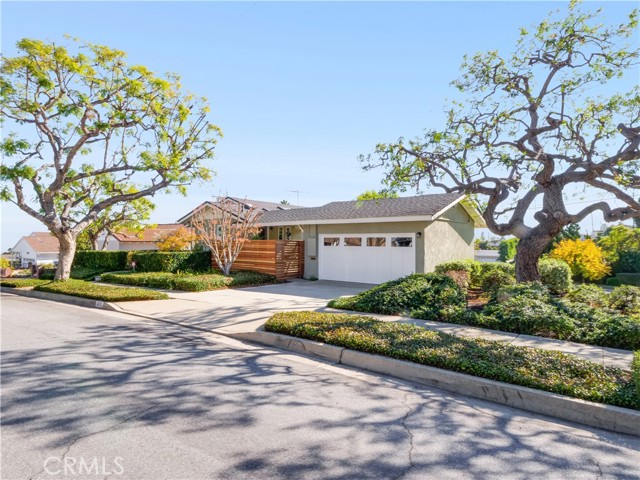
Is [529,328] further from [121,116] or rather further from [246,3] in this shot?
[121,116]

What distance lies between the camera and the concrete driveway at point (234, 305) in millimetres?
9068

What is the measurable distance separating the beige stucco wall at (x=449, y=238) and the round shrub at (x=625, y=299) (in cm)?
669

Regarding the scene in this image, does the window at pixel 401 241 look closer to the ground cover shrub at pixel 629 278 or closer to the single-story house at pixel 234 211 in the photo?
the single-story house at pixel 234 211

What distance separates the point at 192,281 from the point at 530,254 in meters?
11.4

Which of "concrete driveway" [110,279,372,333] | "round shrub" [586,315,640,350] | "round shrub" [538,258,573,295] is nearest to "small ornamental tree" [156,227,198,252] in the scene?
"concrete driveway" [110,279,372,333]

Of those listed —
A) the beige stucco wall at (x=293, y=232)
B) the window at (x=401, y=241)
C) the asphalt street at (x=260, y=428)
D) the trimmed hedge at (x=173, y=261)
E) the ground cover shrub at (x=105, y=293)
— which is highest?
the beige stucco wall at (x=293, y=232)

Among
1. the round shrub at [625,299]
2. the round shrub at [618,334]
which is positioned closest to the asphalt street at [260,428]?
the round shrub at [618,334]

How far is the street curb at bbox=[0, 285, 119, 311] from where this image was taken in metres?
11.4

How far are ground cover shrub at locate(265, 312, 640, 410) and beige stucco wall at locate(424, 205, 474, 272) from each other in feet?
29.4

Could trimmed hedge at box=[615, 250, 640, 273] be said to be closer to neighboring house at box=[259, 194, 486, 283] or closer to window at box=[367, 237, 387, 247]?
neighboring house at box=[259, 194, 486, 283]

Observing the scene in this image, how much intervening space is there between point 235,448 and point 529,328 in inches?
251

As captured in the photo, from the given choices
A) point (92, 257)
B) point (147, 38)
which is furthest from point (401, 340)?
point (92, 257)

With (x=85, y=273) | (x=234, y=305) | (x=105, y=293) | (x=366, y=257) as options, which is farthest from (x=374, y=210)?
(x=85, y=273)

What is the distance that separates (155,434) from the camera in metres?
3.75
